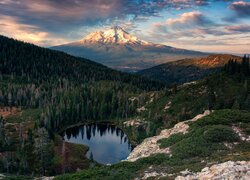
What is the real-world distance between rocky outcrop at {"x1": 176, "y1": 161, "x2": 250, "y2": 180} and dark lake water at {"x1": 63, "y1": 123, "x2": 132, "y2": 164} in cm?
9797

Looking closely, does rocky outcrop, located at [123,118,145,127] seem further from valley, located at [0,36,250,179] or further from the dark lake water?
the dark lake water

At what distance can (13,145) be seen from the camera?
120 meters

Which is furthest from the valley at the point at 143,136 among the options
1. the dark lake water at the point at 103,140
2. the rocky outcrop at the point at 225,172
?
the rocky outcrop at the point at 225,172

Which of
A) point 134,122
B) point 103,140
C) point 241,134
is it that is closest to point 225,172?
point 241,134

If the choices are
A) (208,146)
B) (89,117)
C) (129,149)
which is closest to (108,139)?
(129,149)

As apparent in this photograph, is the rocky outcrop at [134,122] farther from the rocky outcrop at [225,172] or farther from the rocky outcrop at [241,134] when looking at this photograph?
the rocky outcrop at [225,172]

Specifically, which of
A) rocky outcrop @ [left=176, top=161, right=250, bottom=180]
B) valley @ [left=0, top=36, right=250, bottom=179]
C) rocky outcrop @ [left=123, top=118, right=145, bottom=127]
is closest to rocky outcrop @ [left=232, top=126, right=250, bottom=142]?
valley @ [left=0, top=36, right=250, bottom=179]

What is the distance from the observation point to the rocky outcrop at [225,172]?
30156 mm

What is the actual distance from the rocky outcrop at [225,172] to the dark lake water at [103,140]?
Answer: 97971 millimetres

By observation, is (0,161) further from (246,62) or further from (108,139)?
(246,62)

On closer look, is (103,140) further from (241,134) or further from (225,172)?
(225,172)

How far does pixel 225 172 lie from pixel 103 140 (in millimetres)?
138022

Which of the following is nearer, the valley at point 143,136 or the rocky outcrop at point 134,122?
the valley at point 143,136

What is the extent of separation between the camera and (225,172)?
31.4m
